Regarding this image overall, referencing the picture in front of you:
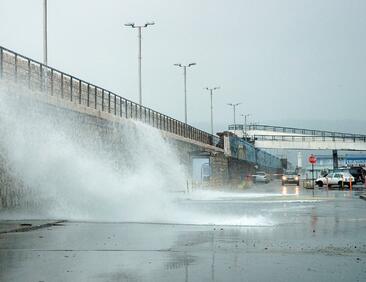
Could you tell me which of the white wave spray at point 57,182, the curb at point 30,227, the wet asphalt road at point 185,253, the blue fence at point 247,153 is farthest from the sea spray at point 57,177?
the blue fence at point 247,153

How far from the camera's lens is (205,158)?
49.3 m

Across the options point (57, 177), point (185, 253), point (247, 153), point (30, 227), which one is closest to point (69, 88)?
point (57, 177)

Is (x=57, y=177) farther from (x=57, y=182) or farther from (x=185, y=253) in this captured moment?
(x=185, y=253)

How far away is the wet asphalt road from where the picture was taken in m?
8.61

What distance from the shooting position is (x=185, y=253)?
10.8 m

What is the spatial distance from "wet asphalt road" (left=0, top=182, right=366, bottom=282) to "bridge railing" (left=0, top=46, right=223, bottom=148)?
35.7ft

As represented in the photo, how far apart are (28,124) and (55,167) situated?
1.94 meters

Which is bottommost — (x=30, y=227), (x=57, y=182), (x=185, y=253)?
(x=185, y=253)

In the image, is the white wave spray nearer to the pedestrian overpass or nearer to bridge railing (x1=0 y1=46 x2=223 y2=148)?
bridge railing (x1=0 y1=46 x2=223 y2=148)

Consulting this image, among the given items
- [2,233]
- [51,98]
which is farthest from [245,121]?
[2,233]

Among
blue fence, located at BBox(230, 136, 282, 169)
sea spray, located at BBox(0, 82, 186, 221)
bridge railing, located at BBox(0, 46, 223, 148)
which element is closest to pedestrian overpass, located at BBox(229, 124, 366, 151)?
blue fence, located at BBox(230, 136, 282, 169)

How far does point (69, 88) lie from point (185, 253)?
22800 mm

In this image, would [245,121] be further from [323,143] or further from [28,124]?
[28,124]

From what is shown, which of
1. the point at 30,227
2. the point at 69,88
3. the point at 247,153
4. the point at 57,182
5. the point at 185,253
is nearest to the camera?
the point at 185,253
